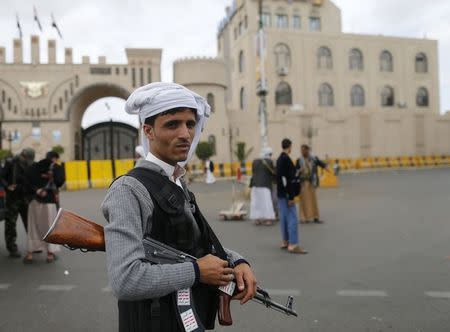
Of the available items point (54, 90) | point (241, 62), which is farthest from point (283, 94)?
point (54, 90)

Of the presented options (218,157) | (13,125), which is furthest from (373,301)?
(13,125)

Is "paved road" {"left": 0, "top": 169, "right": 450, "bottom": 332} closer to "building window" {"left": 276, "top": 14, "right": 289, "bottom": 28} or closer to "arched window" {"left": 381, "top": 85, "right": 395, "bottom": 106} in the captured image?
"arched window" {"left": 381, "top": 85, "right": 395, "bottom": 106}

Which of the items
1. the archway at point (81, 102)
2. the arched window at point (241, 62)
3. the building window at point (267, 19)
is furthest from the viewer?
the building window at point (267, 19)

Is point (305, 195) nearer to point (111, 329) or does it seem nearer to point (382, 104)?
point (111, 329)

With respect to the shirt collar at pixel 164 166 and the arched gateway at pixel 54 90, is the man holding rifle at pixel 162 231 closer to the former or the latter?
the shirt collar at pixel 164 166

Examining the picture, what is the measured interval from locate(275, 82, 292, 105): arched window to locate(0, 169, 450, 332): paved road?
1389 inches

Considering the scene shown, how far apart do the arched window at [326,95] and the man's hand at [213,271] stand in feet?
148

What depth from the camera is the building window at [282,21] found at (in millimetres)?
47250

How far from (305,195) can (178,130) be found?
8418 mm

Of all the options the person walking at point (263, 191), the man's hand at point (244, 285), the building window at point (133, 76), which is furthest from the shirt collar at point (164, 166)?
the building window at point (133, 76)

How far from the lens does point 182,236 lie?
5.33ft

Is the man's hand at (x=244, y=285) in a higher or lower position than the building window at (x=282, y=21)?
lower

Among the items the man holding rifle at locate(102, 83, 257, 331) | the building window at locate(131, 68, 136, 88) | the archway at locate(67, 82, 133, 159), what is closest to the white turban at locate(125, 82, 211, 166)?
the man holding rifle at locate(102, 83, 257, 331)

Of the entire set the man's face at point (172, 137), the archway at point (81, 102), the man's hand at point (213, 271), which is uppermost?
the archway at point (81, 102)
